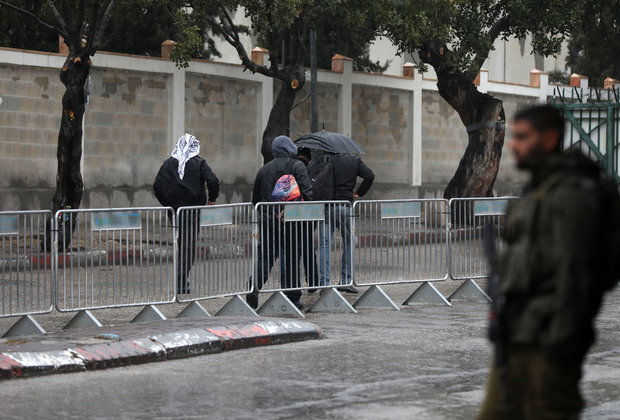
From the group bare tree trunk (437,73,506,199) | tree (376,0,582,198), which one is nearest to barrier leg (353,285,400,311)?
tree (376,0,582,198)

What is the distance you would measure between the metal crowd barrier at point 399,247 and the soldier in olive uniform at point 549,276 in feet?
27.7

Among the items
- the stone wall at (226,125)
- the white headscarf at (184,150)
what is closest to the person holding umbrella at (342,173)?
the white headscarf at (184,150)

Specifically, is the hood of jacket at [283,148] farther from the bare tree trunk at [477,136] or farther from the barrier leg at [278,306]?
the bare tree trunk at [477,136]

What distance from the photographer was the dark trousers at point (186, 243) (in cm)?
1132

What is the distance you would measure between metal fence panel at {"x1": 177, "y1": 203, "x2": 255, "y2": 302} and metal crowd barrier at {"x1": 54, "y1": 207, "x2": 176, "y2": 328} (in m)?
0.18

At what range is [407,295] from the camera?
1463 cm

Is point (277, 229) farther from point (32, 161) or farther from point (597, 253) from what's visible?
point (32, 161)

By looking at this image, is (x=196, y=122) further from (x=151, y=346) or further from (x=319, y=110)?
(x=151, y=346)

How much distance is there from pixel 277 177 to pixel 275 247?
0.92 metres

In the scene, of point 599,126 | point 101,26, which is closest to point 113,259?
point 101,26

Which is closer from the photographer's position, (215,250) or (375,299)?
(215,250)

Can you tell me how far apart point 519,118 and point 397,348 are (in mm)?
5591

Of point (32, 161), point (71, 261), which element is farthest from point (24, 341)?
point (32, 161)

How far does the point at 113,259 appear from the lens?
10836mm
